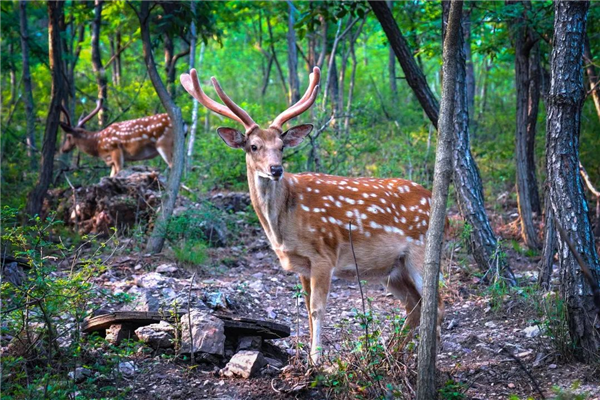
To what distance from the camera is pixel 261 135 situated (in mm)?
6375

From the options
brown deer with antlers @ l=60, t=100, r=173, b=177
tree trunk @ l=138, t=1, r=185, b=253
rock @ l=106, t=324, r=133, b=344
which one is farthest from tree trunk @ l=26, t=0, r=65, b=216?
rock @ l=106, t=324, r=133, b=344

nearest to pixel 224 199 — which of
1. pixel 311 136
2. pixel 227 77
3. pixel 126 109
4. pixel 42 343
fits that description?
pixel 311 136

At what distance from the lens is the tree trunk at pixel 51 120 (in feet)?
33.3

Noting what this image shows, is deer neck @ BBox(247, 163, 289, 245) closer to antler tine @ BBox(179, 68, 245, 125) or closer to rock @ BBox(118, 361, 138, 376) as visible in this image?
antler tine @ BBox(179, 68, 245, 125)

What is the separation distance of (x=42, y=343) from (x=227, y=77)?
24.3 m

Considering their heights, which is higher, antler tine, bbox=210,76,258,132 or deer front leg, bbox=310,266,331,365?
antler tine, bbox=210,76,258,132

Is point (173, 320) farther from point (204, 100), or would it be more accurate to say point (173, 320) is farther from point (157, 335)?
point (204, 100)

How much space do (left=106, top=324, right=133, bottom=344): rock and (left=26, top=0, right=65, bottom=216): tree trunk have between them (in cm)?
463

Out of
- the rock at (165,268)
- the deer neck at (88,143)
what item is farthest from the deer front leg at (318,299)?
the deer neck at (88,143)

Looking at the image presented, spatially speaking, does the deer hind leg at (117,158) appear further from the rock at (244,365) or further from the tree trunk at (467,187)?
the rock at (244,365)

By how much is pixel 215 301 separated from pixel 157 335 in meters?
1.29

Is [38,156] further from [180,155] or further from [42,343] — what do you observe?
[42,343]

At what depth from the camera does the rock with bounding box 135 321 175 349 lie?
5.99 m

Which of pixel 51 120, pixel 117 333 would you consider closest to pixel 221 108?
pixel 117 333
